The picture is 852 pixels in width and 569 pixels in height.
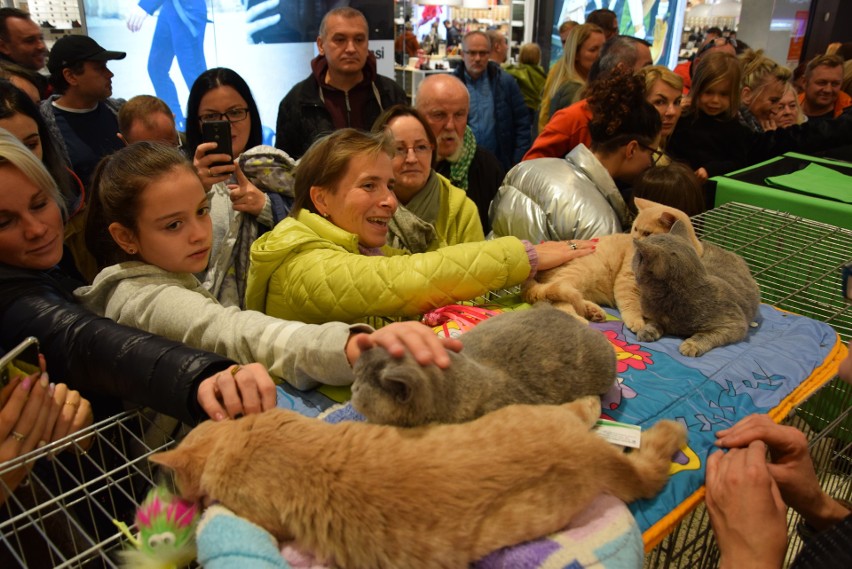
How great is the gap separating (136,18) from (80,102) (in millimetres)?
1373

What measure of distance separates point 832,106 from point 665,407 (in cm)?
358

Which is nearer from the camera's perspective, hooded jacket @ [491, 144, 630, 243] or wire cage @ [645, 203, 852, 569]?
wire cage @ [645, 203, 852, 569]

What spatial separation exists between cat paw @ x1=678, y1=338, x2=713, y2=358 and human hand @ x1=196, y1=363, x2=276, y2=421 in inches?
32.3

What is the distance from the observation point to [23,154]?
3.44 feet

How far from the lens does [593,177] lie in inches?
72.8

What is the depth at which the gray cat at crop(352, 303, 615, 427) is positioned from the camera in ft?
2.35

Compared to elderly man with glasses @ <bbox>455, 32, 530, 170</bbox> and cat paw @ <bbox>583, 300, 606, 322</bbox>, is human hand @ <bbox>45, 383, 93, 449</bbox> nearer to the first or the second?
cat paw @ <bbox>583, 300, 606, 322</bbox>

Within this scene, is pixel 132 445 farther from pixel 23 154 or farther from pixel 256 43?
pixel 256 43

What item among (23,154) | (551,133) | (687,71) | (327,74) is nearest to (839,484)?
(551,133)

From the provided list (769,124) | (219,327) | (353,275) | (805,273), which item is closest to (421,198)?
(353,275)

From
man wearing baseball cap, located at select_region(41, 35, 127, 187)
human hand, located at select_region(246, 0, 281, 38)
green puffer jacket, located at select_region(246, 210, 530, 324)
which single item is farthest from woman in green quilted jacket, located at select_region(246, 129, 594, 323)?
human hand, located at select_region(246, 0, 281, 38)

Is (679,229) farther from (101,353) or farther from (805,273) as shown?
(101,353)

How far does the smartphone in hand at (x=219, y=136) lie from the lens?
1.60 metres

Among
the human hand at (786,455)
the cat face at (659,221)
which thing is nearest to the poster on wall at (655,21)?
the cat face at (659,221)
